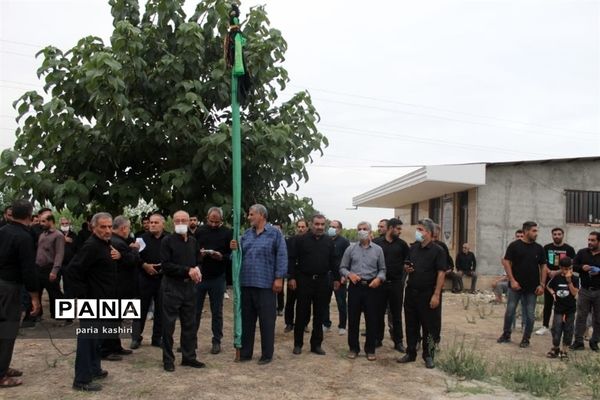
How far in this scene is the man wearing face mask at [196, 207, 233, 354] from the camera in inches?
283

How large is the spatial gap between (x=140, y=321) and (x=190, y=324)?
53.3 inches

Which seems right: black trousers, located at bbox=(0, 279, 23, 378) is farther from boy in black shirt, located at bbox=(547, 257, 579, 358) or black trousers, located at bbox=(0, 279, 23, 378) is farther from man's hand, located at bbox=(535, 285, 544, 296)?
man's hand, located at bbox=(535, 285, 544, 296)

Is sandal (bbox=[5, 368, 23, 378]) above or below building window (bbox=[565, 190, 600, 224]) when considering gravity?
below

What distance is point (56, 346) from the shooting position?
24.1ft

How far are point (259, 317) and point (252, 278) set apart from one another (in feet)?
1.63

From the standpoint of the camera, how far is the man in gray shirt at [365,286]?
721cm

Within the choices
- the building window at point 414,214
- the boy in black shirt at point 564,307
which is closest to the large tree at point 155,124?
the boy in black shirt at point 564,307

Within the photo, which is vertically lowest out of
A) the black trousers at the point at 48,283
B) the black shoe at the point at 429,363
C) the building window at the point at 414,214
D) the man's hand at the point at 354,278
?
the black shoe at the point at 429,363

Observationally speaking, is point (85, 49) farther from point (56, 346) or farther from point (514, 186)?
point (514, 186)

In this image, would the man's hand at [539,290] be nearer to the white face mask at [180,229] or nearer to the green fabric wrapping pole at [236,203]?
the green fabric wrapping pole at [236,203]

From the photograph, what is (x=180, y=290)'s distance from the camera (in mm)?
6305

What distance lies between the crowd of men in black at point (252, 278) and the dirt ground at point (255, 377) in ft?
0.62

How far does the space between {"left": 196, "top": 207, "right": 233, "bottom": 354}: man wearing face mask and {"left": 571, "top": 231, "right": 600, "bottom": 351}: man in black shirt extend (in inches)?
199

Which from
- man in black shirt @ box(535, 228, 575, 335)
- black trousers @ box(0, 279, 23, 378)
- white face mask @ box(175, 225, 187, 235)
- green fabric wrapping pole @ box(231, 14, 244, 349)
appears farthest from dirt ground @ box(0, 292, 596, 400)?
white face mask @ box(175, 225, 187, 235)
